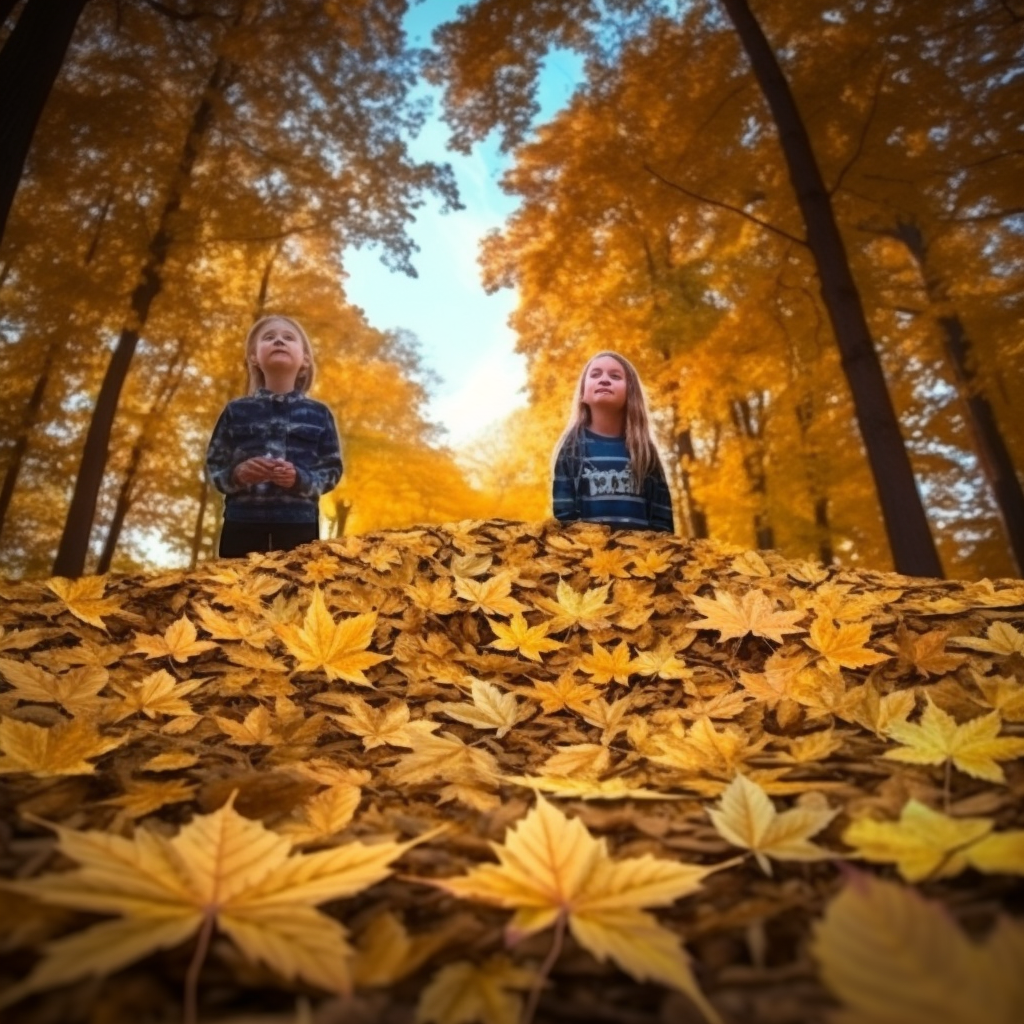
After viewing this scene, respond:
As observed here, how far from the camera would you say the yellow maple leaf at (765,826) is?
1.97 feet

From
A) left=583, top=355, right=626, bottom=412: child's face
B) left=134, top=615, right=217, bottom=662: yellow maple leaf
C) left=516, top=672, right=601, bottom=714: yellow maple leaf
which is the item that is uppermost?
left=583, top=355, right=626, bottom=412: child's face

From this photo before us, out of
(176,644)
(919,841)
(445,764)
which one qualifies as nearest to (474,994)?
(919,841)

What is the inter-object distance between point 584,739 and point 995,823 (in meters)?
0.63

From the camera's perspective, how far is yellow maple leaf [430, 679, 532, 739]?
1185 millimetres

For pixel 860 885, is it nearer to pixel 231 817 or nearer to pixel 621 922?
pixel 621 922

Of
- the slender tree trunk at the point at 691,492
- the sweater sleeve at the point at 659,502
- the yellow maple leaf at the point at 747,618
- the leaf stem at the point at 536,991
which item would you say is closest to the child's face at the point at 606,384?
the sweater sleeve at the point at 659,502

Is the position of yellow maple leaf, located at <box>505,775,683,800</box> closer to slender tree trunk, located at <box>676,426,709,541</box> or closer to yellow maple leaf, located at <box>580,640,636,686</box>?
yellow maple leaf, located at <box>580,640,636,686</box>

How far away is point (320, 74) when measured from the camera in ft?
20.5

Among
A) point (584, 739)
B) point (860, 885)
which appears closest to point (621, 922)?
point (860, 885)

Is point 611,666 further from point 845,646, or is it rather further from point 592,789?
point 592,789

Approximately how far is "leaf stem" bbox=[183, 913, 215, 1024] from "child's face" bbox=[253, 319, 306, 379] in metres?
3.04

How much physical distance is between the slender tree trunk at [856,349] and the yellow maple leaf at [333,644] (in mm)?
3202

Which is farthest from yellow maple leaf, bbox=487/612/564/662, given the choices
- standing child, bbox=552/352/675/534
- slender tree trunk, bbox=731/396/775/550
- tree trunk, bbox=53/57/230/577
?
slender tree trunk, bbox=731/396/775/550

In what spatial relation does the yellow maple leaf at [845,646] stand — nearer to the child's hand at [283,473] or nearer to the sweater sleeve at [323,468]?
the child's hand at [283,473]
